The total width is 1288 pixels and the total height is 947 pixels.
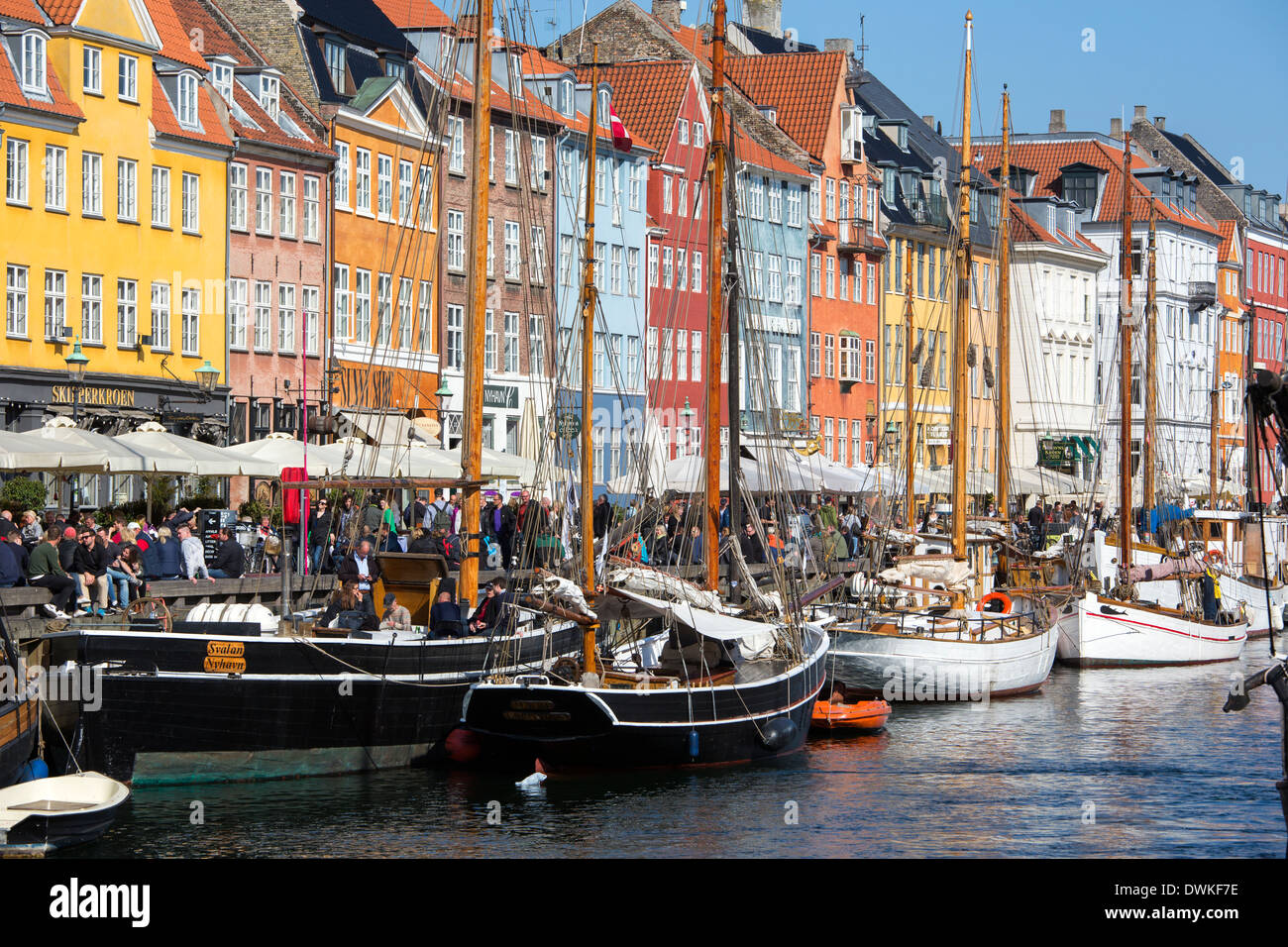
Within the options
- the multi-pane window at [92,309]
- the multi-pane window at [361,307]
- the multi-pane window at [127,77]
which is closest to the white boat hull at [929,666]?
the multi-pane window at [92,309]

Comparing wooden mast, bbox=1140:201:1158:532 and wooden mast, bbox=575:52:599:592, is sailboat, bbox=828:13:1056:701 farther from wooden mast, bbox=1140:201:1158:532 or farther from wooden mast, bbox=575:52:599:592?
wooden mast, bbox=1140:201:1158:532

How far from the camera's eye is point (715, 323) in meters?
29.1

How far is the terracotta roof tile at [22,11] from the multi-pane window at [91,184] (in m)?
3.09

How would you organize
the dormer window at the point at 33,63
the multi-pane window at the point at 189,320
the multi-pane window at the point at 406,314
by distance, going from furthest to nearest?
1. the multi-pane window at the point at 406,314
2. the multi-pane window at the point at 189,320
3. the dormer window at the point at 33,63

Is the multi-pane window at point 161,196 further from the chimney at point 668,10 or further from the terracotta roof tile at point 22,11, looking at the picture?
the chimney at point 668,10

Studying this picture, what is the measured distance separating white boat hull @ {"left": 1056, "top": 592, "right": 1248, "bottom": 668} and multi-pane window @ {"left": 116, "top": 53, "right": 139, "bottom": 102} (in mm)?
24019

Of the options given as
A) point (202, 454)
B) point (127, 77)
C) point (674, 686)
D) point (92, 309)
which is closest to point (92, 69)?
point (127, 77)

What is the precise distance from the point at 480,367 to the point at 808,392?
50129mm

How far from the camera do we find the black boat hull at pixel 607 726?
24.6m

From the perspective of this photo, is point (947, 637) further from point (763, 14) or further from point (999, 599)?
point (763, 14)

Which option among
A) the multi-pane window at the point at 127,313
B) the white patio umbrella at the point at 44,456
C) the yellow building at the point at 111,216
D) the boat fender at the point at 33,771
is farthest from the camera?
the multi-pane window at the point at 127,313

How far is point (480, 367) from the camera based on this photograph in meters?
27.7

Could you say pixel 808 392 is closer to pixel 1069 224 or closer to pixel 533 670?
pixel 1069 224

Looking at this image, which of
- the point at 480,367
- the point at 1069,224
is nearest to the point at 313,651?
the point at 480,367
